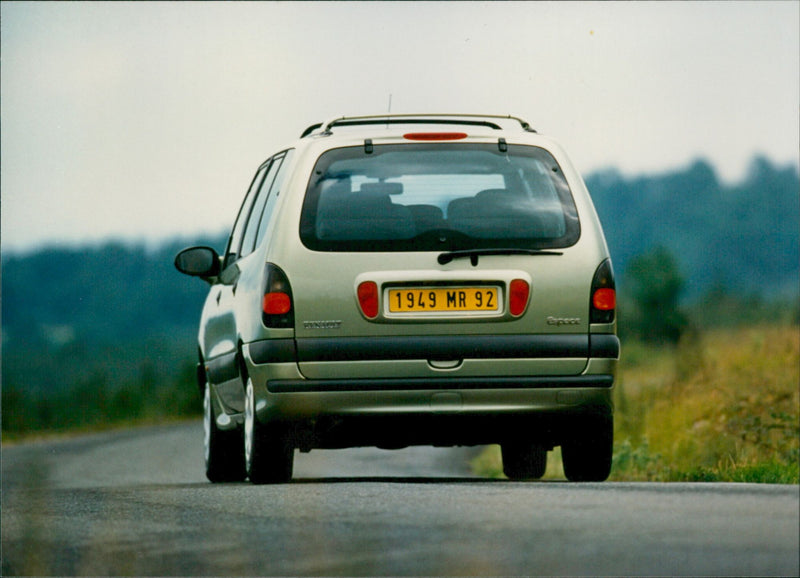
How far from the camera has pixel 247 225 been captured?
9.93 m

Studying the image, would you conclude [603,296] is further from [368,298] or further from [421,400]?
[368,298]

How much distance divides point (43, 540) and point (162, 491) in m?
2.13

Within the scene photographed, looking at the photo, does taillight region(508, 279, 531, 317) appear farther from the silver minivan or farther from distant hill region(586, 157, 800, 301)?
distant hill region(586, 157, 800, 301)

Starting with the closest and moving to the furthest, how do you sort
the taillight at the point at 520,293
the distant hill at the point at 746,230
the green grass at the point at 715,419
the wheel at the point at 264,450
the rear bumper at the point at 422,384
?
1. the rear bumper at the point at 422,384
2. the taillight at the point at 520,293
3. the wheel at the point at 264,450
4. the green grass at the point at 715,419
5. the distant hill at the point at 746,230

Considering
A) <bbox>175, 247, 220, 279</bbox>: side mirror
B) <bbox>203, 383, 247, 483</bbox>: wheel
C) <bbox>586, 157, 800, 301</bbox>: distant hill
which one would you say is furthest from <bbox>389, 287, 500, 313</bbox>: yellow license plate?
<bbox>586, 157, 800, 301</bbox>: distant hill

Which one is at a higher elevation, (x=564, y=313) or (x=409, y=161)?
(x=409, y=161)

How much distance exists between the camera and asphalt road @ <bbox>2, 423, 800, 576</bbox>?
6102 millimetres

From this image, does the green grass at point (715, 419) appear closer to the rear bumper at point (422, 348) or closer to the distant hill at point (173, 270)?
the rear bumper at point (422, 348)

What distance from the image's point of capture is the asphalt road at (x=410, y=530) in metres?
6.10

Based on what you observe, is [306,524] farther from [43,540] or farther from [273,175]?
[273,175]

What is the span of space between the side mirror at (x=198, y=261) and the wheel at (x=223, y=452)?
3.00 feet

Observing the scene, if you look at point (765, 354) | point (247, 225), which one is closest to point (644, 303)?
point (765, 354)

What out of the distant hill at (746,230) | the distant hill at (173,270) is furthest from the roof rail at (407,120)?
the distant hill at (746,230)

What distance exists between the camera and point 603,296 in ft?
27.3
